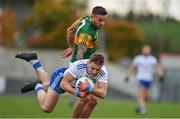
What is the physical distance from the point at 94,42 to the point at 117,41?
47102 millimetres

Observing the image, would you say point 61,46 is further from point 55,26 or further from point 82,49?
point 82,49

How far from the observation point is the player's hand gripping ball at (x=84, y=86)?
39.8ft

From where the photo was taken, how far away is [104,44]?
6000 centimetres

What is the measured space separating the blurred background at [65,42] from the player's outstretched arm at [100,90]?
26106 millimetres

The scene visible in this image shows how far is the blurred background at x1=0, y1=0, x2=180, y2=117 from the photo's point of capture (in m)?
46.6

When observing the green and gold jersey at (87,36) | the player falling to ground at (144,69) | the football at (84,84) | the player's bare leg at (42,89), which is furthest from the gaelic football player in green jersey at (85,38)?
the player falling to ground at (144,69)

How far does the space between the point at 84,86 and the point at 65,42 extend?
148ft

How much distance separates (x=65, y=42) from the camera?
57.3 metres

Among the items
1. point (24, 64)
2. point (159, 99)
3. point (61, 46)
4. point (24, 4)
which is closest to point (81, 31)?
point (159, 99)

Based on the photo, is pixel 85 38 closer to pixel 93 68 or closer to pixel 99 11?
pixel 99 11

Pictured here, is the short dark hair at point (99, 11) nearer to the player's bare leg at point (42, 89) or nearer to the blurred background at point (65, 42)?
the player's bare leg at point (42, 89)

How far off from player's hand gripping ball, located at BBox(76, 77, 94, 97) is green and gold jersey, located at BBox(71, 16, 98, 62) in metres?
1.56

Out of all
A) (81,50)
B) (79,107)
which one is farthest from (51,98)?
(81,50)

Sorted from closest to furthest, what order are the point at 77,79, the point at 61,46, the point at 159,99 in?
the point at 77,79 → the point at 159,99 → the point at 61,46
